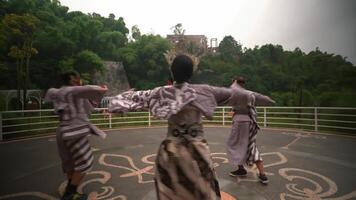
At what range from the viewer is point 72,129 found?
3.20 meters

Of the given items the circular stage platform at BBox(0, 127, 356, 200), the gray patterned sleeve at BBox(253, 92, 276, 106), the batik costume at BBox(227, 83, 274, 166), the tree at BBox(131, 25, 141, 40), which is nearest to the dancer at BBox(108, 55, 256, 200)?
the gray patterned sleeve at BBox(253, 92, 276, 106)

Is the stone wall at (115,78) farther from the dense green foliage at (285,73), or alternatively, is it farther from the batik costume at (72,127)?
the batik costume at (72,127)

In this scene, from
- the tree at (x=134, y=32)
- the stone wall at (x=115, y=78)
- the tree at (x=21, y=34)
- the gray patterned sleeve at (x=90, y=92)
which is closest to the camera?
the gray patterned sleeve at (x=90, y=92)

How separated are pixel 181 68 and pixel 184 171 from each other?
808mm

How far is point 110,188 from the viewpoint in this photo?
3.78 m

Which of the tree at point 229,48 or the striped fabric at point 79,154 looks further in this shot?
the tree at point 229,48

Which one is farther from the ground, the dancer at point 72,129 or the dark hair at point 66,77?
the dark hair at point 66,77

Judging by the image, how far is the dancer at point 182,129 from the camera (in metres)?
2.08

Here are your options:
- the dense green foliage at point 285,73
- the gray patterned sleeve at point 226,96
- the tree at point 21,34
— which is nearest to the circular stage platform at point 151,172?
the gray patterned sleeve at point 226,96

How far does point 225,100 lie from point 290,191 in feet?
6.96

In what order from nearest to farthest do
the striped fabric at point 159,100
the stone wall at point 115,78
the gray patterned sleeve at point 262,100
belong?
the striped fabric at point 159,100 → the gray patterned sleeve at point 262,100 → the stone wall at point 115,78

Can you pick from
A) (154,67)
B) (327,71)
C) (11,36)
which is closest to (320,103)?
(327,71)

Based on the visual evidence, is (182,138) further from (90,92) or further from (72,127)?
(72,127)

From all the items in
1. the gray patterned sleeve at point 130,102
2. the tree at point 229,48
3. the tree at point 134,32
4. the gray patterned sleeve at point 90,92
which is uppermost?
the tree at point 134,32
